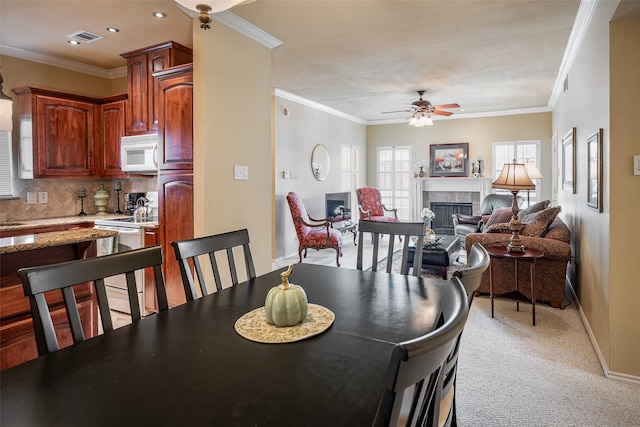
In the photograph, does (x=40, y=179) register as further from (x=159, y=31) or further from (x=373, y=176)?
(x=373, y=176)

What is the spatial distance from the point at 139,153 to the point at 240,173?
3.98ft

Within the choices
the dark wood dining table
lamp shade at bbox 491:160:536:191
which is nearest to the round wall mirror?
lamp shade at bbox 491:160:536:191

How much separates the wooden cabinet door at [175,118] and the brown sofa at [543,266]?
9.62 ft

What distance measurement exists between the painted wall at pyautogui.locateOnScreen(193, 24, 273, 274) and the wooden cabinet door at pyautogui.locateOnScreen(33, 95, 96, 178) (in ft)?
6.48

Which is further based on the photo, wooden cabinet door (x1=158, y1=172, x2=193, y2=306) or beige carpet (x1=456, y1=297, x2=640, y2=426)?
wooden cabinet door (x1=158, y1=172, x2=193, y2=306)

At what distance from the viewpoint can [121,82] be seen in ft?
15.8

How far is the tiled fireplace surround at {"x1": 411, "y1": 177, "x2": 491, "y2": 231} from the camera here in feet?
26.5

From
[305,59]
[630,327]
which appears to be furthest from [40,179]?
[630,327]

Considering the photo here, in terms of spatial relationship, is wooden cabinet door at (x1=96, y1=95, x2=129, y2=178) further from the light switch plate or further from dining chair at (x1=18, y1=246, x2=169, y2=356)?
dining chair at (x1=18, y1=246, x2=169, y2=356)

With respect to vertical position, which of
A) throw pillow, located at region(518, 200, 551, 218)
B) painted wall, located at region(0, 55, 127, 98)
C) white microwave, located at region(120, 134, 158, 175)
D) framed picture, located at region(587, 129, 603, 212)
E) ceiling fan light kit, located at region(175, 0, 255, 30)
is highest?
painted wall, located at region(0, 55, 127, 98)

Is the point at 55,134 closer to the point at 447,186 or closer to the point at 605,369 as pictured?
the point at 605,369

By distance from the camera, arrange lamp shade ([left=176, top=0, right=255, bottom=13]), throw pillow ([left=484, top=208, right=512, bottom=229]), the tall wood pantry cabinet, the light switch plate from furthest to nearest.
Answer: throw pillow ([left=484, top=208, right=512, bottom=229]), the light switch plate, the tall wood pantry cabinet, lamp shade ([left=176, top=0, right=255, bottom=13])

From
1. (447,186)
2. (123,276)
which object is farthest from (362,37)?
(447,186)

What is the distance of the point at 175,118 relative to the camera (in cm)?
328
